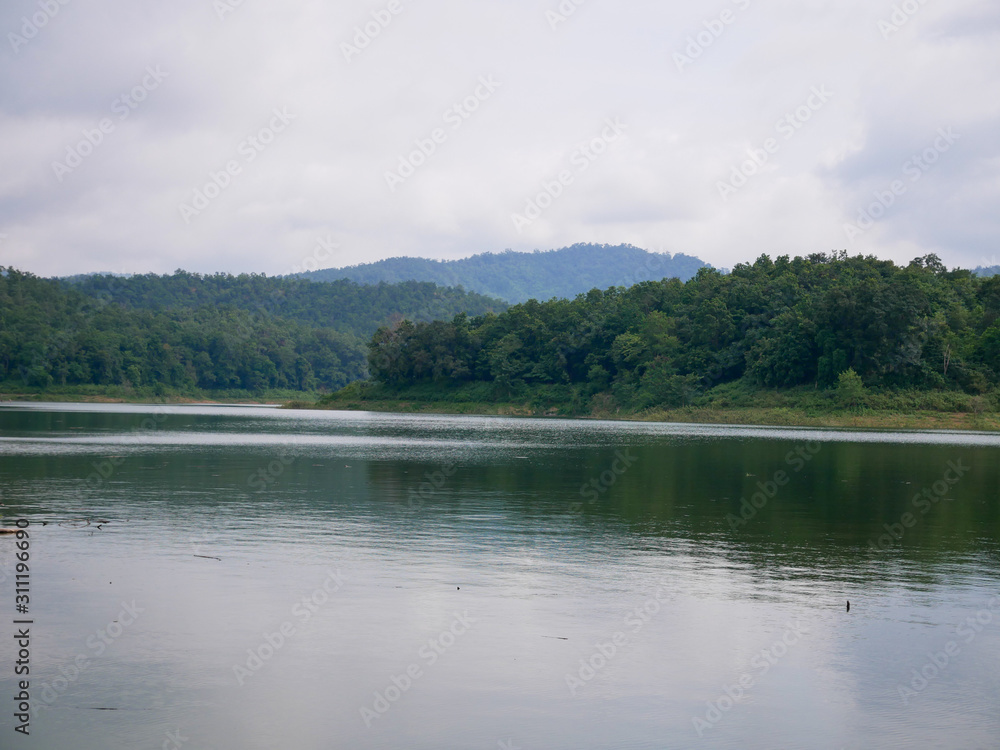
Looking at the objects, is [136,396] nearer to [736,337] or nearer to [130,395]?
[130,395]

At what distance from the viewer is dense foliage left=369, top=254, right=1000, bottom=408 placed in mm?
83125

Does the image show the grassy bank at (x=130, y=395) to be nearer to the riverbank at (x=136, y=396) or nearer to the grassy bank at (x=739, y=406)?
the riverbank at (x=136, y=396)

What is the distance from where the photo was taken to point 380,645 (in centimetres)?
1079

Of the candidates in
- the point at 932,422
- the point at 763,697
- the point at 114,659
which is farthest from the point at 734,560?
the point at 932,422

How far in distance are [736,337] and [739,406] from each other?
1239 cm

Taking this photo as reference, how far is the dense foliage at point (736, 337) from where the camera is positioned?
83.1 m

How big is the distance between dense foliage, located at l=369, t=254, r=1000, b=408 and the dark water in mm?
62707

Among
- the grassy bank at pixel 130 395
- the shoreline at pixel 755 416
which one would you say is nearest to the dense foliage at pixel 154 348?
the grassy bank at pixel 130 395

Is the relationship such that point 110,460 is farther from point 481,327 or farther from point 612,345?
point 481,327

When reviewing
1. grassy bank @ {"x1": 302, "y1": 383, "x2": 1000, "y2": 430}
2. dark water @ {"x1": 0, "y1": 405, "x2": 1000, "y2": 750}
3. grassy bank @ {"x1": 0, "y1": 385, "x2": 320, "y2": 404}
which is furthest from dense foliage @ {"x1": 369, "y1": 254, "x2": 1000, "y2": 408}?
dark water @ {"x1": 0, "y1": 405, "x2": 1000, "y2": 750}

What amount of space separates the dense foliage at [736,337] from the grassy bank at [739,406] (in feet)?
4.88

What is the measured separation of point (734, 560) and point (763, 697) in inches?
272

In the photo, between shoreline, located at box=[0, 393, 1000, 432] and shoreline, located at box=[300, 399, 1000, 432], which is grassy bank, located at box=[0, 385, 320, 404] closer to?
shoreline, located at box=[0, 393, 1000, 432]

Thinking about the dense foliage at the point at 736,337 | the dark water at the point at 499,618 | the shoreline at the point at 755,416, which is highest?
the dense foliage at the point at 736,337
